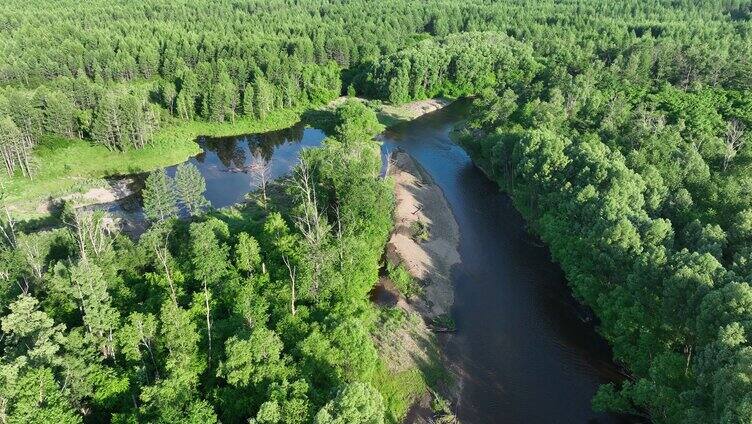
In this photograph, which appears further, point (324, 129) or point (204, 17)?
point (204, 17)

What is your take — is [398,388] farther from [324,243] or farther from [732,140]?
[732,140]

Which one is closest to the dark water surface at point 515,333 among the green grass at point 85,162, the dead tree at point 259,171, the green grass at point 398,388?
the green grass at point 398,388

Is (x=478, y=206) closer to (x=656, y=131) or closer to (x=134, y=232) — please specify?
(x=656, y=131)

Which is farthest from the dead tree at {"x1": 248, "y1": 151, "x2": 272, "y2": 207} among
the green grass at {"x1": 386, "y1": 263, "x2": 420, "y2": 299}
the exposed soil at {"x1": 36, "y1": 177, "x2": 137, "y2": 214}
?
the green grass at {"x1": 386, "y1": 263, "x2": 420, "y2": 299}

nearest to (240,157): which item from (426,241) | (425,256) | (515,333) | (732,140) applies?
(426,241)

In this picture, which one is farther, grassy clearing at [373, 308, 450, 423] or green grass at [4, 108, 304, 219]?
green grass at [4, 108, 304, 219]

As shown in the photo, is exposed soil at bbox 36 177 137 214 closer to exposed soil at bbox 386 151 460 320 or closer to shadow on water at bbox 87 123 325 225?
shadow on water at bbox 87 123 325 225

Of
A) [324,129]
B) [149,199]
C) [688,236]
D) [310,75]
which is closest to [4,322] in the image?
[149,199]
